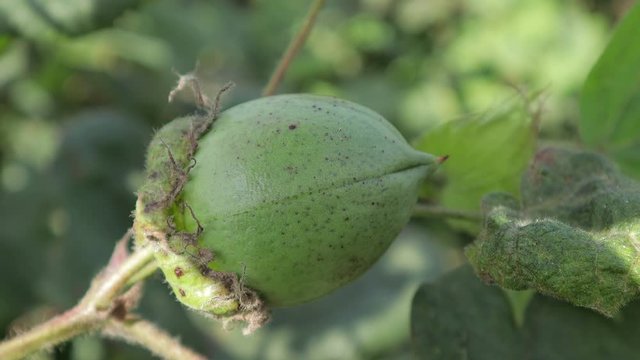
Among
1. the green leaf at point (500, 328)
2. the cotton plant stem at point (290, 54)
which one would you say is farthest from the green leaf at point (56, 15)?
the green leaf at point (500, 328)

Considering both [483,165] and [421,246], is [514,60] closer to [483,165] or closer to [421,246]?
[421,246]

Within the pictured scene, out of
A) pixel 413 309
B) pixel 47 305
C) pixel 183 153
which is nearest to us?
pixel 183 153

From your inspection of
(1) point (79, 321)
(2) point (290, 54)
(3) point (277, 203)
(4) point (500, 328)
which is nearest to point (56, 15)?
(2) point (290, 54)

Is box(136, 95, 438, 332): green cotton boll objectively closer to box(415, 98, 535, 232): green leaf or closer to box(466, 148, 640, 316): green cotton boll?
box(466, 148, 640, 316): green cotton boll

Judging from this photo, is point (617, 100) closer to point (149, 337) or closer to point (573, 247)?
point (573, 247)

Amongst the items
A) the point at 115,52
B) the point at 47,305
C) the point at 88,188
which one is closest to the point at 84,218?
the point at 88,188

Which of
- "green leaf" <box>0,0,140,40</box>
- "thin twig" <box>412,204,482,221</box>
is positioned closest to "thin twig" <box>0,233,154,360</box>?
"thin twig" <box>412,204,482,221</box>
